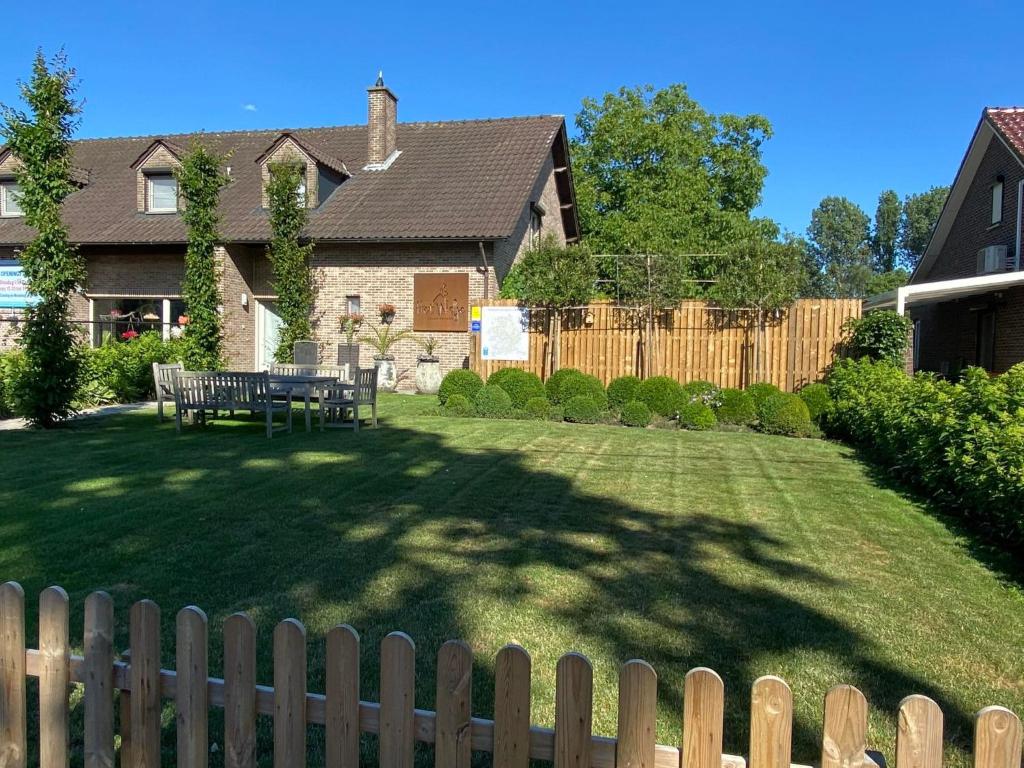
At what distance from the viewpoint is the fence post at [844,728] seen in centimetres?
173

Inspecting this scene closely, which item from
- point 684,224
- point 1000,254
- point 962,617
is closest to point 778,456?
point 962,617

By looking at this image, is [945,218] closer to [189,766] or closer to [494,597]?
[494,597]

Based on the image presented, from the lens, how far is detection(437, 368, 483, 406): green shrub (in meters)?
14.6

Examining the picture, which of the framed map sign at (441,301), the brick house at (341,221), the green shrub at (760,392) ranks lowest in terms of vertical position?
the green shrub at (760,392)

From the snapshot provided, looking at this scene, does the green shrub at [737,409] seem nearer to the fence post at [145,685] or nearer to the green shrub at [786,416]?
the green shrub at [786,416]

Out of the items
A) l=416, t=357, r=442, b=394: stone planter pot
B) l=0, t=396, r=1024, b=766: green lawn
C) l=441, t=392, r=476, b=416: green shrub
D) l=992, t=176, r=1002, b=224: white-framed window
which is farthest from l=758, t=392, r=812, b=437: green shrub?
l=992, t=176, r=1002, b=224: white-framed window

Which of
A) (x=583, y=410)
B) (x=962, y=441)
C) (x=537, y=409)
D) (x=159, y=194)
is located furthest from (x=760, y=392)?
(x=159, y=194)

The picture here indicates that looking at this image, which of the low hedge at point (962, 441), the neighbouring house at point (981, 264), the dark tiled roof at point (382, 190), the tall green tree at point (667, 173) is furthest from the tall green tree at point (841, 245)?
the low hedge at point (962, 441)

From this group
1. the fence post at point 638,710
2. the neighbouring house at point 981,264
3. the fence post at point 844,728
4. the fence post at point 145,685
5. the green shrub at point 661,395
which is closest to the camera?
the fence post at point 844,728

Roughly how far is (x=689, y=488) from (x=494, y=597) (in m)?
3.81

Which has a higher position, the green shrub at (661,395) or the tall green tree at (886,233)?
the tall green tree at (886,233)

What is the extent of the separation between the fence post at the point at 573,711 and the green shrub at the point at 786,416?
448 inches

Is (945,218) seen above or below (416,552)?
above

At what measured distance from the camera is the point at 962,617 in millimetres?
4238
